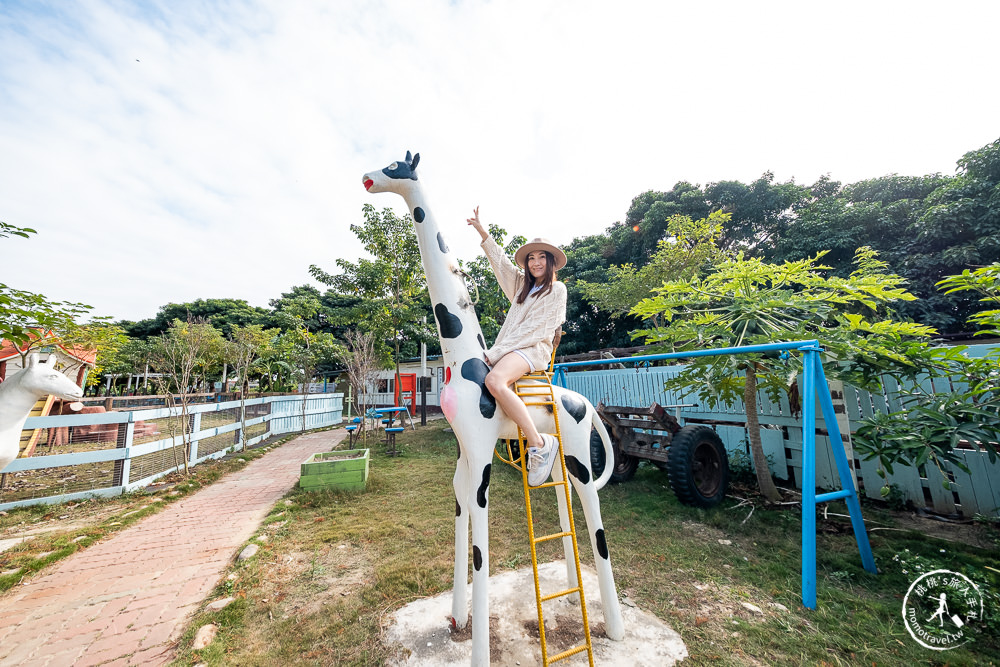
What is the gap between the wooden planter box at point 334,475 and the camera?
208 inches

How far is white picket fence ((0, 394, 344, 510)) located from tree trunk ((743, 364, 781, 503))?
8265mm

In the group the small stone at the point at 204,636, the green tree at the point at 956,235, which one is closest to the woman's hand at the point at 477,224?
the small stone at the point at 204,636

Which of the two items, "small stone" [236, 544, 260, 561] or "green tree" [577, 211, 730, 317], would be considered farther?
"green tree" [577, 211, 730, 317]

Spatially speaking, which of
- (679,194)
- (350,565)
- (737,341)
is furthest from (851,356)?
(679,194)

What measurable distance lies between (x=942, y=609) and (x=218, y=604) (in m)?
4.92

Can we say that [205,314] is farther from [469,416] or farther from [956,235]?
[956,235]

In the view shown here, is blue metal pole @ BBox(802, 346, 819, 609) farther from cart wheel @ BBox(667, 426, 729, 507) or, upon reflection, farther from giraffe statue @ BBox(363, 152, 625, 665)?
cart wheel @ BBox(667, 426, 729, 507)

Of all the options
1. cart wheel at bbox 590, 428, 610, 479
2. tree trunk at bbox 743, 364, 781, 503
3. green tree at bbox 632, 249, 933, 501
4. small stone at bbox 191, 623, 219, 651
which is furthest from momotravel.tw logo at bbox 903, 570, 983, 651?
small stone at bbox 191, 623, 219, 651

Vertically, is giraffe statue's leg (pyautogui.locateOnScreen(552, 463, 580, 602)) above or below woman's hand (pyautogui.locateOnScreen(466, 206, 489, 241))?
below

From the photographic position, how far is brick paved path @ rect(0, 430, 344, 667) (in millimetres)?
2291

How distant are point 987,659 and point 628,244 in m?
17.6

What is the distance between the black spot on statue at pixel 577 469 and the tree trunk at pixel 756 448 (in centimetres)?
299

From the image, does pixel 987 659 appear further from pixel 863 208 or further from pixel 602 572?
pixel 863 208

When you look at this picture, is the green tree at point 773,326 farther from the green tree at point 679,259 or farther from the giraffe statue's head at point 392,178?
the green tree at point 679,259
